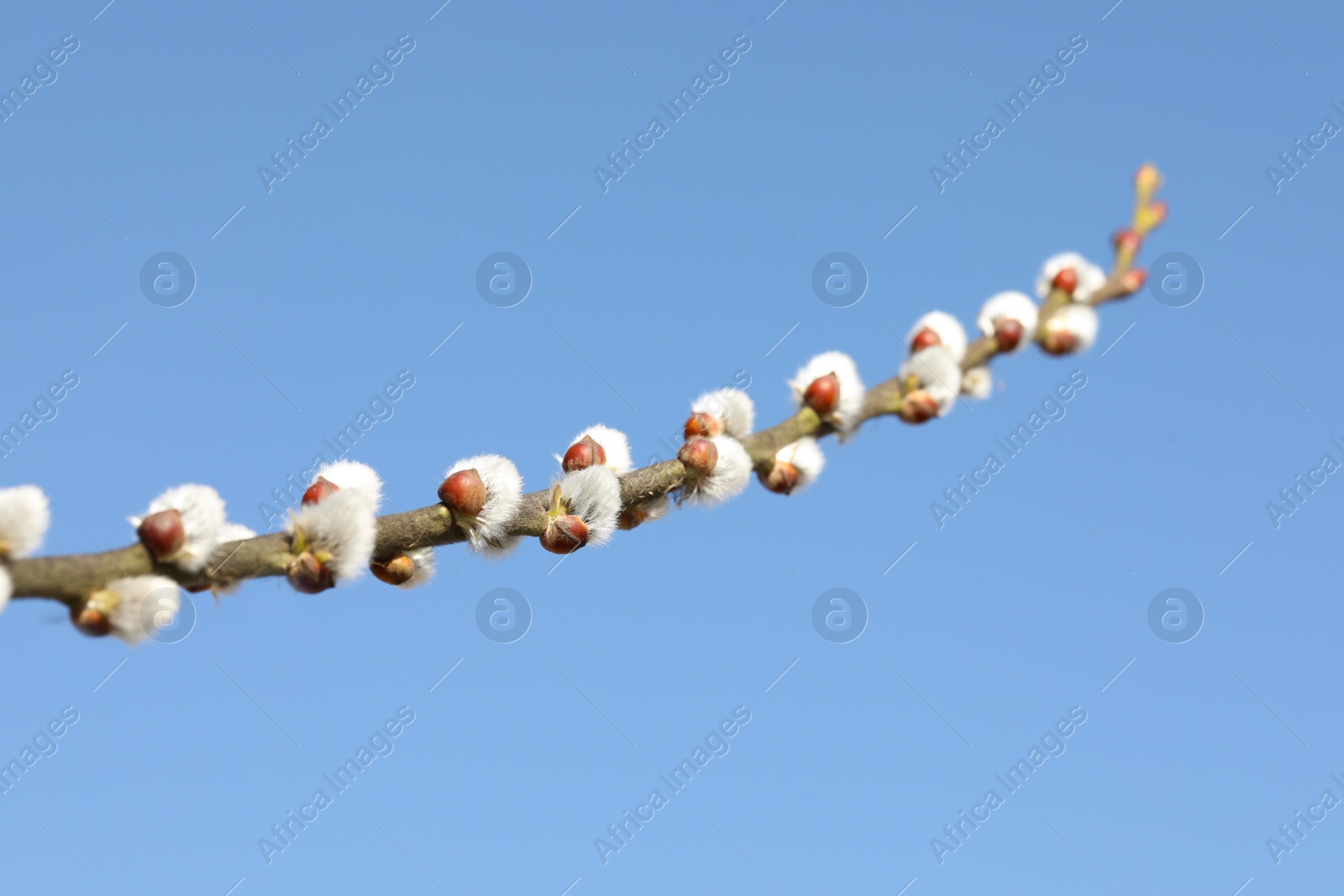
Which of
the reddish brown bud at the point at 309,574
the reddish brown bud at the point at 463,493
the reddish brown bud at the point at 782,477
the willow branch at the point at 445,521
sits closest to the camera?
the willow branch at the point at 445,521

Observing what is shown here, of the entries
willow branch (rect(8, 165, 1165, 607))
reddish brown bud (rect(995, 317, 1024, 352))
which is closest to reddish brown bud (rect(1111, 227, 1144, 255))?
willow branch (rect(8, 165, 1165, 607))

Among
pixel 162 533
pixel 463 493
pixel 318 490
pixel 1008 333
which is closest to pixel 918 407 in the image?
pixel 1008 333

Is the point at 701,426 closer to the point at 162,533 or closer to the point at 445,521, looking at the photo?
the point at 445,521

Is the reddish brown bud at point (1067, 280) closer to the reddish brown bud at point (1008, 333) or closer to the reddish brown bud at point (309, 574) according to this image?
the reddish brown bud at point (1008, 333)

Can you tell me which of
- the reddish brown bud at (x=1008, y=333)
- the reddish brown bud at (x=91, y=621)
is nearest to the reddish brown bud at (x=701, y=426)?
the reddish brown bud at (x=1008, y=333)

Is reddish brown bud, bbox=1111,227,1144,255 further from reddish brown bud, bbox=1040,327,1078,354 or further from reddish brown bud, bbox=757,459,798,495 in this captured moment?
reddish brown bud, bbox=757,459,798,495
